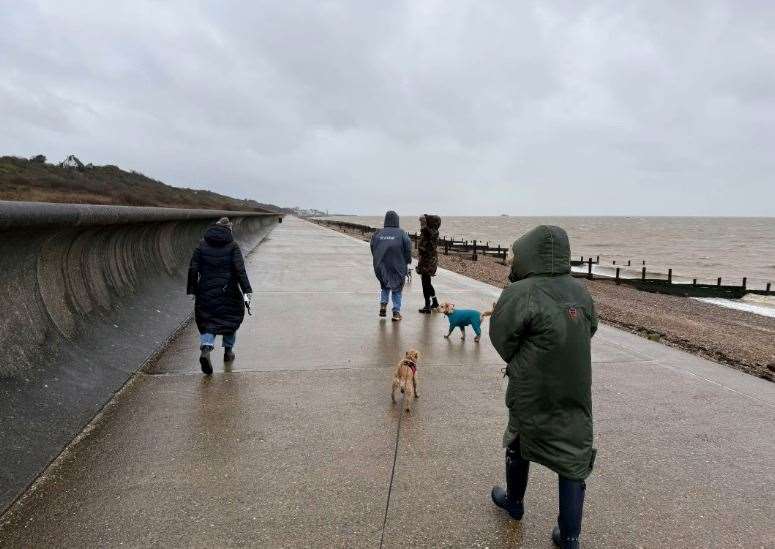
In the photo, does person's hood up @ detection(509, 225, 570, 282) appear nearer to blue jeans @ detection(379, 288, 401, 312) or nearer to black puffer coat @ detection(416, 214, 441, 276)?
blue jeans @ detection(379, 288, 401, 312)

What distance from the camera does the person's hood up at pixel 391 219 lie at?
714 cm

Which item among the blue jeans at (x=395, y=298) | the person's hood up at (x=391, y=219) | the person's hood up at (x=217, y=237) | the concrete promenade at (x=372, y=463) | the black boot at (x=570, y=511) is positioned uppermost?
the person's hood up at (x=391, y=219)

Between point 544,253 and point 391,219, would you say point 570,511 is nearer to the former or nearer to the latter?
point 544,253

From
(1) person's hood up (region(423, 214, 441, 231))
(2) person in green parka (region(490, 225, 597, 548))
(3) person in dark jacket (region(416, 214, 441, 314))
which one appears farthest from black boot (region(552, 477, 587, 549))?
(1) person's hood up (region(423, 214, 441, 231))

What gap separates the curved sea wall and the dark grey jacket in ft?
9.59

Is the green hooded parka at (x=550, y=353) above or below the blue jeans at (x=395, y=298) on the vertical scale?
above

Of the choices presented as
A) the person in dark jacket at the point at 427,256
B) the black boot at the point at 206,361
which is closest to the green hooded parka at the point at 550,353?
the black boot at the point at 206,361

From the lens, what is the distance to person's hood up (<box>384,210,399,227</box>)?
23.4 ft

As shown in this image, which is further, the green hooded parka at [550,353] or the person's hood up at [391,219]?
the person's hood up at [391,219]

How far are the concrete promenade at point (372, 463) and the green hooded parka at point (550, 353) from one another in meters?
0.51

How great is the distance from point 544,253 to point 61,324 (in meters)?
3.79

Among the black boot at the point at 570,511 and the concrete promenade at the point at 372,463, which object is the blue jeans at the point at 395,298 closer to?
the concrete promenade at the point at 372,463

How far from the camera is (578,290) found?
2412 millimetres

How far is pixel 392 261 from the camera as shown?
7.29 m
